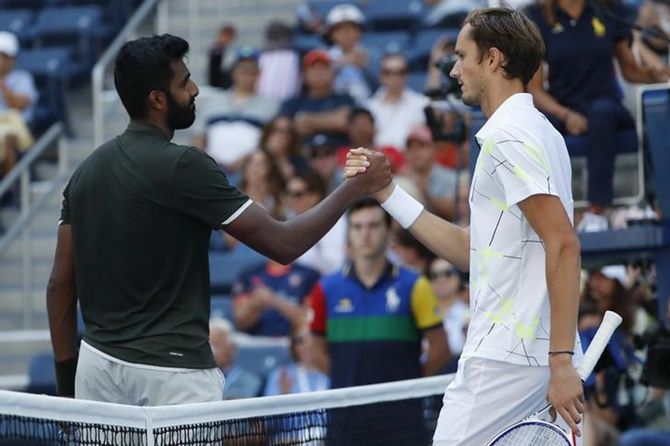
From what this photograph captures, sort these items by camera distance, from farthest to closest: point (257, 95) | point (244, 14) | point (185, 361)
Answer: point (244, 14) < point (257, 95) < point (185, 361)

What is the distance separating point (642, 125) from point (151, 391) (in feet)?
10.9

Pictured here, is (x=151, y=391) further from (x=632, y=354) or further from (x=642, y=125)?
(x=632, y=354)

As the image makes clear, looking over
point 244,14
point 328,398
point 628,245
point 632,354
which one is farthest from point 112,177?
point 244,14

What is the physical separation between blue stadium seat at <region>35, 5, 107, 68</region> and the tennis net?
8.81 m

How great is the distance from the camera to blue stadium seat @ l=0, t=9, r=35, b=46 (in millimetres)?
14500

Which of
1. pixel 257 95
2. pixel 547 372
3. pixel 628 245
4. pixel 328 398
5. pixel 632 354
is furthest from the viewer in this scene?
pixel 257 95

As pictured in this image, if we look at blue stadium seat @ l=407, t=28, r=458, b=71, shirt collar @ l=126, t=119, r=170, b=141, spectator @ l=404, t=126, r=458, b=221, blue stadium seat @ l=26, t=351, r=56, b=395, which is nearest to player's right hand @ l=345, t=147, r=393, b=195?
shirt collar @ l=126, t=119, r=170, b=141

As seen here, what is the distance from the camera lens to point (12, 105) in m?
13.0

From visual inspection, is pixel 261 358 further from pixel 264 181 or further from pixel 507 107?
pixel 507 107

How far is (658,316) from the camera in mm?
7070

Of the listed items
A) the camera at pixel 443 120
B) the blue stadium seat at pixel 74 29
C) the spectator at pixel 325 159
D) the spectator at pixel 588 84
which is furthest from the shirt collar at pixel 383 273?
the blue stadium seat at pixel 74 29

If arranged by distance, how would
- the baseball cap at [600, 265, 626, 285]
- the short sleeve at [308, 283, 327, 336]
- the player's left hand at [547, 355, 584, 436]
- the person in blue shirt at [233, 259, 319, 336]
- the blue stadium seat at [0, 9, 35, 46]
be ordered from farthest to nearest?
the blue stadium seat at [0, 9, 35, 46], the person in blue shirt at [233, 259, 319, 336], the baseball cap at [600, 265, 626, 285], the short sleeve at [308, 283, 327, 336], the player's left hand at [547, 355, 584, 436]

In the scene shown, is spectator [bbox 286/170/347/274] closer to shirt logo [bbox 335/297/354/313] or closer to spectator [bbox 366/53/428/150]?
spectator [bbox 366/53/428/150]

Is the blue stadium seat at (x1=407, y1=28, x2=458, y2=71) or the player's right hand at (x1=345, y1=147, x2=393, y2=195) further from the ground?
the blue stadium seat at (x1=407, y1=28, x2=458, y2=71)
